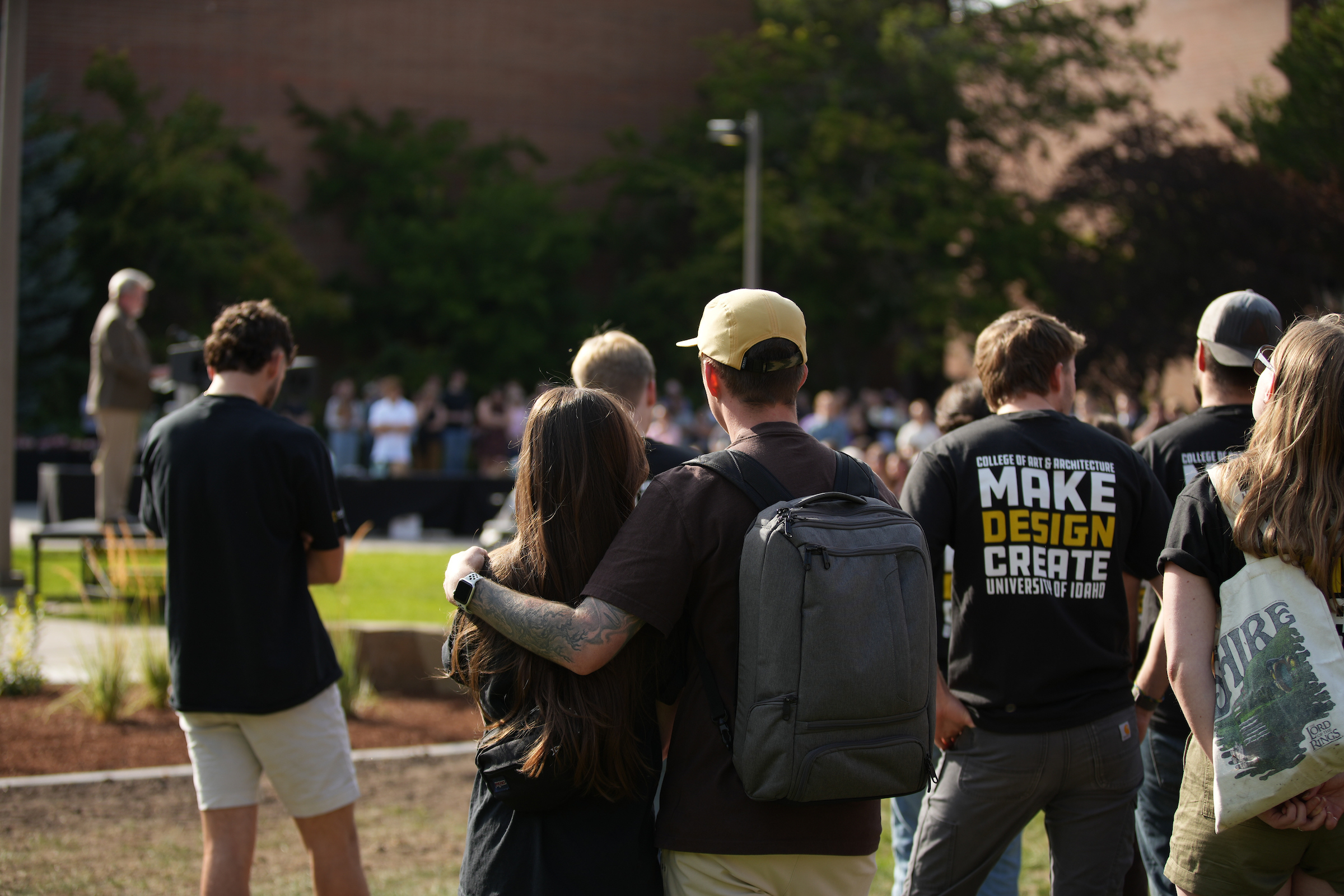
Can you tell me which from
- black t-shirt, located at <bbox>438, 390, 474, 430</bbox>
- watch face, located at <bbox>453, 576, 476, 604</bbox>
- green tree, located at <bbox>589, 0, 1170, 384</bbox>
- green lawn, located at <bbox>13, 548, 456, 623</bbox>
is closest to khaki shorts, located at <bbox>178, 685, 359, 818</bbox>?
watch face, located at <bbox>453, 576, 476, 604</bbox>

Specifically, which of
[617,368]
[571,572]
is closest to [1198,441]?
[617,368]

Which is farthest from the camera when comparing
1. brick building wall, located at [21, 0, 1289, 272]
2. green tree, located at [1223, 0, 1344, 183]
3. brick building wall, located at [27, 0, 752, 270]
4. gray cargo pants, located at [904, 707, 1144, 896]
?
brick building wall, located at [27, 0, 752, 270]

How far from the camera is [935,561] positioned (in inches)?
135

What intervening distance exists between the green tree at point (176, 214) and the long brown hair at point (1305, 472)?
26.8 m

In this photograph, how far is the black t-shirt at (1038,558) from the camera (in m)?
3.21

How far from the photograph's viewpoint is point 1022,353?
347 centimetres

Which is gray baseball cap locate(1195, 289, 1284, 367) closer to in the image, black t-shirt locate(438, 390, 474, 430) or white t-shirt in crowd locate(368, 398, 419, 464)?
white t-shirt in crowd locate(368, 398, 419, 464)

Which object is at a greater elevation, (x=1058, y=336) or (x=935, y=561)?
(x=1058, y=336)

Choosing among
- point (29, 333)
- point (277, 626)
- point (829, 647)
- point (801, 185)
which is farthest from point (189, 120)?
point (829, 647)

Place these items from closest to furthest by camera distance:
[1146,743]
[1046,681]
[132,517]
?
[1046,681], [1146,743], [132,517]

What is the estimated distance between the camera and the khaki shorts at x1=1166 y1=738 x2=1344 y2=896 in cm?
252

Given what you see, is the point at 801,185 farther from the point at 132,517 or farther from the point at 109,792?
the point at 109,792

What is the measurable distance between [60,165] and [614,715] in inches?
1073

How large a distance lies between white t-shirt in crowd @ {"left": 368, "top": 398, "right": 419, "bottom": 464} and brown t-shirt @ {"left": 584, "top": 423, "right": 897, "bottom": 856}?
16832mm
